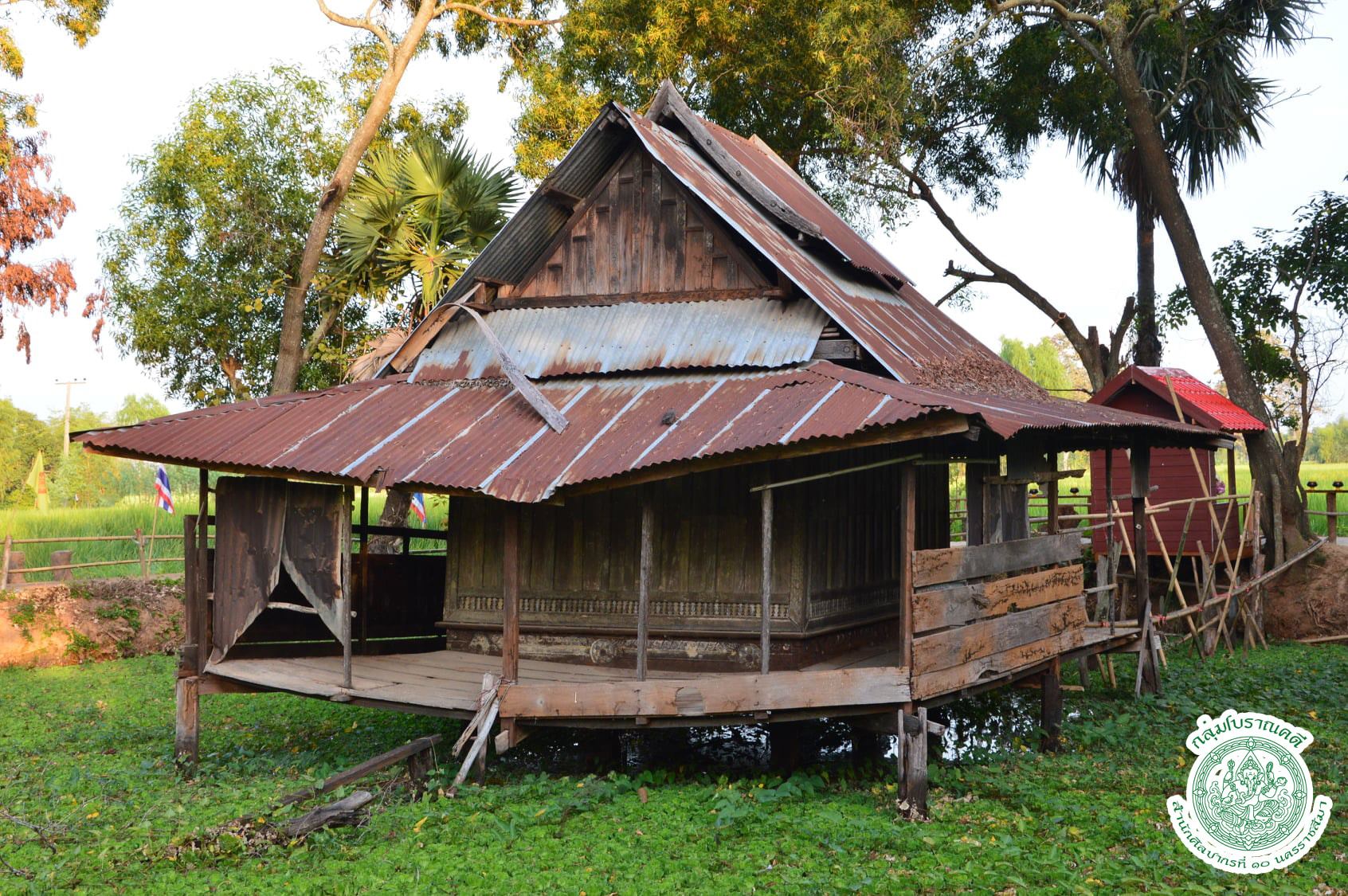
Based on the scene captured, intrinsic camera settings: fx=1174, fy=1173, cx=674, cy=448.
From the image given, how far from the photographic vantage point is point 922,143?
2467cm

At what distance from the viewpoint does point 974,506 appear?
33.9 ft

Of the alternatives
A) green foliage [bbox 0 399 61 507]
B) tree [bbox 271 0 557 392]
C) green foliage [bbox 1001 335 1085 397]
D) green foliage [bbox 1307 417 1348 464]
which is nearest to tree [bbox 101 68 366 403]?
tree [bbox 271 0 557 392]

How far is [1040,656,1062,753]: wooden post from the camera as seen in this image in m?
10.8

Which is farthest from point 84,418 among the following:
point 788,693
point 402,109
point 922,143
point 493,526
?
point 788,693

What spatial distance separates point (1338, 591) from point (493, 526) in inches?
529

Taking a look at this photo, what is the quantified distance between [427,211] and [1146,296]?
14549 millimetres

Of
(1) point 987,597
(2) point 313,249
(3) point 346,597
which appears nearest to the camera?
(1) point 987,597

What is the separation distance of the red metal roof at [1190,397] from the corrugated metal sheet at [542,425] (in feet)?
20.2

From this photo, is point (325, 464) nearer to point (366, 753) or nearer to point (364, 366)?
point (366, 753)

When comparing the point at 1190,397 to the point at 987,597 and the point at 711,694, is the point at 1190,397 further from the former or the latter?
the point at 711,694

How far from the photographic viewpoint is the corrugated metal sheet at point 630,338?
10.4 metres

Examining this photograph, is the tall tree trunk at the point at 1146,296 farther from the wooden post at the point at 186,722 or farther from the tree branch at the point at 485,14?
the wooden post at the point at 186,722

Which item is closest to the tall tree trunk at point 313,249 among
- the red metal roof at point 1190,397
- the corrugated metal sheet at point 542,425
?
the corrugated metal sheet at point 542,425

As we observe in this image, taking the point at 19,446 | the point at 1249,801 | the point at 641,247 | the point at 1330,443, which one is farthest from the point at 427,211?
the point at 1330,443
